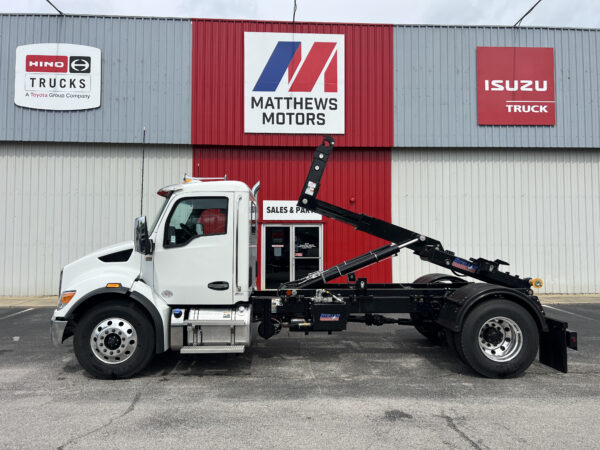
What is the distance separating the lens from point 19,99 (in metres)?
13.2

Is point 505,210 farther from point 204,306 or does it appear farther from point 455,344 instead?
point 204,306

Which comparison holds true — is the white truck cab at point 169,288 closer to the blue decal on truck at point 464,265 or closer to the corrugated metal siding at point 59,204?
the blue decal on truck at point 464,265

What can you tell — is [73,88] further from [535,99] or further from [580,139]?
[580,139]

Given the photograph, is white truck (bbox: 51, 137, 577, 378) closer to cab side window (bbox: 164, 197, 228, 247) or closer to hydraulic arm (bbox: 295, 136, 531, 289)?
cab side window (bbox: 164, 197, 228, 247)

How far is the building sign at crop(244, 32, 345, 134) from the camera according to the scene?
44.1 ft

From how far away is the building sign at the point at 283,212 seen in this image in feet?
44.6

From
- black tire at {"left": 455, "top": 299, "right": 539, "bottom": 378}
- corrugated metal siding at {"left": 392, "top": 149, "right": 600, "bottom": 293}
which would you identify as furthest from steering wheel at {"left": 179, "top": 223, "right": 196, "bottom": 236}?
corrugated metal siding at {"left": 392, "top": 149, "right": 600, "bottom": 293}

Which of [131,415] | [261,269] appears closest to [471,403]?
[131,415]

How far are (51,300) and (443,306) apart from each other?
38.7 ft

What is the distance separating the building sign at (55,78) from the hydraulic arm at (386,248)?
10.1 meters

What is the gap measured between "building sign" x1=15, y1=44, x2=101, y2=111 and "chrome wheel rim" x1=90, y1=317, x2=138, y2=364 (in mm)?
10152

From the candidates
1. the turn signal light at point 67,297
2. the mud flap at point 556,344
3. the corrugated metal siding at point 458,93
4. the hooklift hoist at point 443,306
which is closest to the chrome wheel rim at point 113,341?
the turn signal light at point 67,297

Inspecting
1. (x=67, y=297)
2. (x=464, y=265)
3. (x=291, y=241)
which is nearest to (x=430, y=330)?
(x=464, y=265)

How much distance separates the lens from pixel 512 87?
13.8 meters
